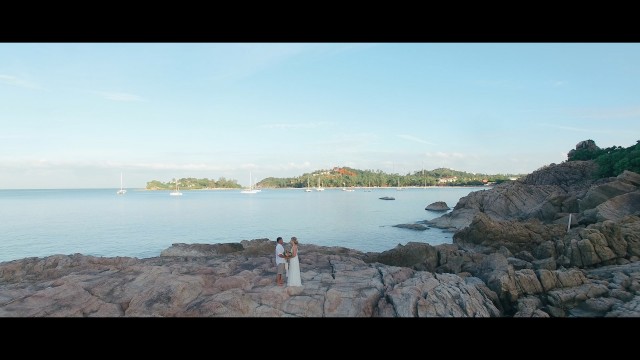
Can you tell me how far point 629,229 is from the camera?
16.2 meters

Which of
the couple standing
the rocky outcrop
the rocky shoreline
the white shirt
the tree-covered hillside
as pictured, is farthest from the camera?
the tree-covered hillside

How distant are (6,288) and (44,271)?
2918mm

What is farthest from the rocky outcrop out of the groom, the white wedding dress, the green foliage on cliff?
the green foliage on cliff

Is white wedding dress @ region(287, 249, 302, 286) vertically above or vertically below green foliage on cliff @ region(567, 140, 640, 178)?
below

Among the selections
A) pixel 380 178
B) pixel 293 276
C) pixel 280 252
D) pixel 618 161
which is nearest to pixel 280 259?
pixel 280 252

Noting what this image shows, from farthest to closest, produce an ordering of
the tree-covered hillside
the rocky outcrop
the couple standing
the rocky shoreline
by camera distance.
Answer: the tree-covered hillside, the couple standing, the rocky shoreline, the rocky outcrop

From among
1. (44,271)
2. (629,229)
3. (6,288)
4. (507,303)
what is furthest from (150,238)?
(629,229)

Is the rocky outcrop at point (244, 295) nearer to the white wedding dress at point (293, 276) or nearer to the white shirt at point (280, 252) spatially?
the white wedding dress at point (293, 276)

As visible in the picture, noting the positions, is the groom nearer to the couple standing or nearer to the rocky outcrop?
the couple standing

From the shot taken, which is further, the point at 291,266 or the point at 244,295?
the point at 291,266

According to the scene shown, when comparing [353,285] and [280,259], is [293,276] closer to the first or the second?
[280,259]

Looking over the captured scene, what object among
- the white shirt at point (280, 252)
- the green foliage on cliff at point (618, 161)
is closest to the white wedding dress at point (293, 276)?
the white shirt at point (280, 252)

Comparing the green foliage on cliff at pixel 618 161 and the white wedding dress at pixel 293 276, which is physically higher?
the green foliage on cliff at pixel 618 161

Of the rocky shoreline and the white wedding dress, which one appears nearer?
the rocky shoreline
